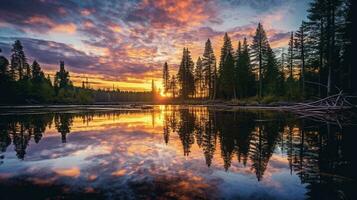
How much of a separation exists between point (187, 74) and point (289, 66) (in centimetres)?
3390

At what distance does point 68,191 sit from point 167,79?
9877 cm

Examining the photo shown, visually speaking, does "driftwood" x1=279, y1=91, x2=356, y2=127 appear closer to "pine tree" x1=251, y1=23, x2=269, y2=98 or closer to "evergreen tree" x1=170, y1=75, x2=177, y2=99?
"pine tree" x1=251, y1=23, x2=269, y2=98

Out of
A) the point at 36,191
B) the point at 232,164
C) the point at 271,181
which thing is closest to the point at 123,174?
the point at 36,191

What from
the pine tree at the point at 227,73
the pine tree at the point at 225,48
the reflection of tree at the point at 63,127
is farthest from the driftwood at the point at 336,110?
the pine tree at the point at 225,48

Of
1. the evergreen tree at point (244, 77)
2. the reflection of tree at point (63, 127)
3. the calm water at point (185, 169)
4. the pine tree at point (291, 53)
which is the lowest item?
the reflection of tree at point (63, 127)

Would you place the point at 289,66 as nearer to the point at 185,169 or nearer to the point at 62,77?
the point at 185,169

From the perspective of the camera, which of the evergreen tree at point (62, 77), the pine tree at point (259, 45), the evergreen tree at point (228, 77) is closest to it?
the pine tree at point (259, 45)

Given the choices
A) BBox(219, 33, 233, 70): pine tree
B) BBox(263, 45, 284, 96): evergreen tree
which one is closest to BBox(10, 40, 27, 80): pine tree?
BBox(219, 33, 233, 70): pine tree

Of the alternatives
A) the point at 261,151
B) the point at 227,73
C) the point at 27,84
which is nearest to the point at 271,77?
the point at 227,73

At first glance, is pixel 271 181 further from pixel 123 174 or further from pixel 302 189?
pixel 123 174

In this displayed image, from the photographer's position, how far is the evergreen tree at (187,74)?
83.6 meters

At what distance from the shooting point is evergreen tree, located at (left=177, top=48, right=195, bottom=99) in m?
83.6

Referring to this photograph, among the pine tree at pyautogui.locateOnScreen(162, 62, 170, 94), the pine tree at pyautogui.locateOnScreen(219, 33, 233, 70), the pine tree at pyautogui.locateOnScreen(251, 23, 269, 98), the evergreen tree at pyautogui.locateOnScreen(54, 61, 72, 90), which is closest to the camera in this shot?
the pine tree at pyautogui.locateOnScreen(251, 23, 269, 98)

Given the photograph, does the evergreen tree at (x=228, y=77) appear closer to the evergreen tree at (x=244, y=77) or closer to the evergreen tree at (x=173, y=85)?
the evergreen tree at (x=244, y=77)
